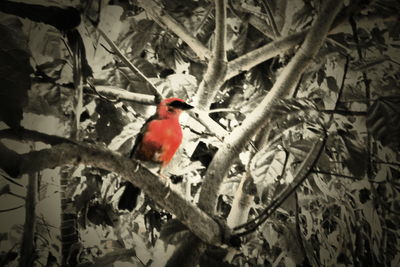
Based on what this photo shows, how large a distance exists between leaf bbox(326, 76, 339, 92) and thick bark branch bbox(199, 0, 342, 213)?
0.19 m

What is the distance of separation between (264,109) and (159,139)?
16.0 inches

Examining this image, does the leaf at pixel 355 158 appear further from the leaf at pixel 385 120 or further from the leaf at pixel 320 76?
the leaf at pixel 320 76

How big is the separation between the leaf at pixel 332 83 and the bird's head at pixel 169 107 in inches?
28.2

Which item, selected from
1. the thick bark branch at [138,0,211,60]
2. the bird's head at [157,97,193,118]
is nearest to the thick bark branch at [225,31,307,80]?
the thick bark branch at [138,0,211,60]

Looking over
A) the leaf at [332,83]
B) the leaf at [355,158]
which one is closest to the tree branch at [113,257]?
the leaf at [355,158]

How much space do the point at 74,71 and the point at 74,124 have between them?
0.14 metres

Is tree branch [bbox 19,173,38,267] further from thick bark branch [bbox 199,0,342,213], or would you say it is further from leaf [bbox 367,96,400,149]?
leaf [bbox 367,96,400,149]

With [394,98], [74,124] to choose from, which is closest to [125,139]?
[74,124]

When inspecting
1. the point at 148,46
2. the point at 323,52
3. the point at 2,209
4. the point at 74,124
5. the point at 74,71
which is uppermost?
the point at 323,52

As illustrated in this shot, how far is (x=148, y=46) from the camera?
995mm

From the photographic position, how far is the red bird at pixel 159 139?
886 mm

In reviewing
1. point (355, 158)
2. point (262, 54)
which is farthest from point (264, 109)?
point (355, 158)

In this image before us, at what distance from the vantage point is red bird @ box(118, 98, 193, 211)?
89 cm

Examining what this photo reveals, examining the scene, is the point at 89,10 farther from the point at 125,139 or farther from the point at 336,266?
the point at 336,266
